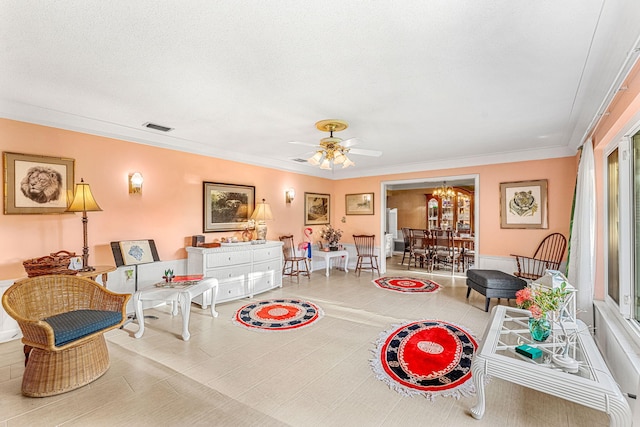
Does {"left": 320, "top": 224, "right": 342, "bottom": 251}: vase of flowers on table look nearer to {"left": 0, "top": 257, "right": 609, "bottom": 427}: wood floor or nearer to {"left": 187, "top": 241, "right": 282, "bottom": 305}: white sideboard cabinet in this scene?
{"left": 187, "top": 241, "right": 282, "bottom": 305}: white sideboard cabinet

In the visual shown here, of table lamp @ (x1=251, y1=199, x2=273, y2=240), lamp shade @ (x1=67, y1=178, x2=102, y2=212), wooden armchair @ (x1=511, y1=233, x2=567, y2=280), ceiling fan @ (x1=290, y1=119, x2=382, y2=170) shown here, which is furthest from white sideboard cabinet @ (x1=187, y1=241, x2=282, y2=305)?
wooden armchair @ (x1=511, y1=233, x2=567, y2=280)

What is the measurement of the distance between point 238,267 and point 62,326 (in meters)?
2.57

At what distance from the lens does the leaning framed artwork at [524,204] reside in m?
5.11

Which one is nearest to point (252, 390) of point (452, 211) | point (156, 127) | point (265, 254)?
point (265, 254)

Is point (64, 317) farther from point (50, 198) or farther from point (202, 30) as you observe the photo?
point (202, 30)

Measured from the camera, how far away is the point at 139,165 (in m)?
4.24

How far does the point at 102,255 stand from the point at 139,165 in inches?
53.1

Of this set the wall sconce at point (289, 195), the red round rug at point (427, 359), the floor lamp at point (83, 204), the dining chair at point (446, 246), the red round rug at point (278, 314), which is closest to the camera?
the red round rug at point (427, 359)

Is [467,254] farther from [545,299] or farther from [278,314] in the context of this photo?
[545,299]

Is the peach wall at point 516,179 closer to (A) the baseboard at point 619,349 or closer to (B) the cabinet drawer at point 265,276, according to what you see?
(A) the baseboard at point 619,349

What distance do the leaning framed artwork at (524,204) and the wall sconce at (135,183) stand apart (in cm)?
623

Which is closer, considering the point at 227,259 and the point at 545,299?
the point at 545,299

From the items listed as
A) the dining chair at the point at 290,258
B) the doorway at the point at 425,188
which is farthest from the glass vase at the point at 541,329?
the dining chair at the point at 290,258

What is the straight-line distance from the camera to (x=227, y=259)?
184 inches
